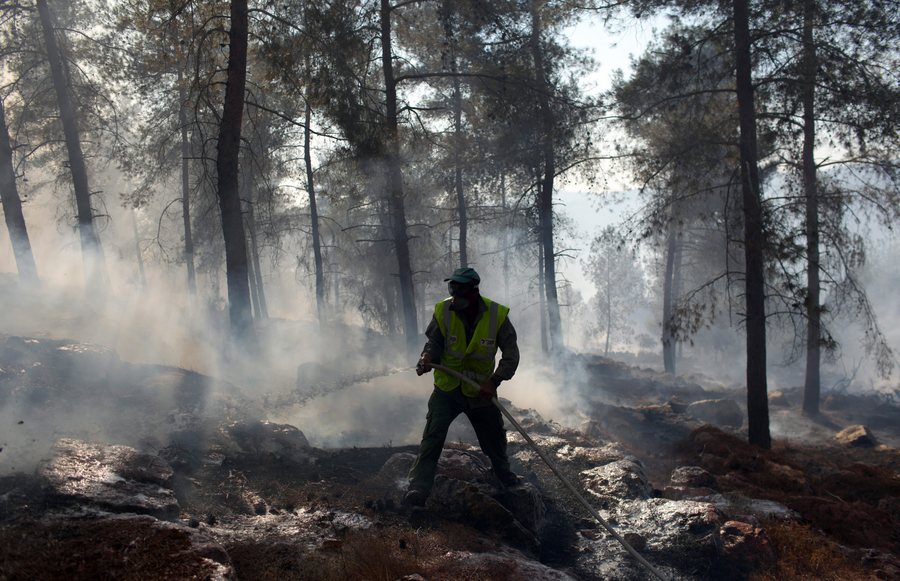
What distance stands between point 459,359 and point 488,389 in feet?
1.45

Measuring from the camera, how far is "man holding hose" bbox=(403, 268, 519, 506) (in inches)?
220

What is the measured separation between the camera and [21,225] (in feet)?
55.4

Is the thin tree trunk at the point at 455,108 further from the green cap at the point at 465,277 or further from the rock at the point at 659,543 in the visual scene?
the rock at the point at 659,543

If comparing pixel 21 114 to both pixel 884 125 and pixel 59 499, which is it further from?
pixel 884 125

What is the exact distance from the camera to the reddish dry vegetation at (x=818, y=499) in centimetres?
534

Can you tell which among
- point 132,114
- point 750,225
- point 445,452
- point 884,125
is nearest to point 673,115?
point 750,225

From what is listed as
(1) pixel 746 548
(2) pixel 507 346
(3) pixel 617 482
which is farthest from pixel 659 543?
(2) pixel 507 346

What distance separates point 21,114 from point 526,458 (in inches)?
660

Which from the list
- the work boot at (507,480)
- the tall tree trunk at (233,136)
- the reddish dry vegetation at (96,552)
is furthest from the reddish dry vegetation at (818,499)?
the tall tree trunk at (233,136)

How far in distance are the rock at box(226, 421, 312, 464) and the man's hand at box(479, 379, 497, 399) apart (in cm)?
275

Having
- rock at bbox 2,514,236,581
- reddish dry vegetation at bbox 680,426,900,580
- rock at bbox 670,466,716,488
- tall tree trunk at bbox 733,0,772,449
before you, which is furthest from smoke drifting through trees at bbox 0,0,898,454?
Result: rock at bbox 2,514,236,581

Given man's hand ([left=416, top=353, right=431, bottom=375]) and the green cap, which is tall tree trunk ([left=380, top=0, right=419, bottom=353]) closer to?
the green cap

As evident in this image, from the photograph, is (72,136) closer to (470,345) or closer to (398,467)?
(398,467)

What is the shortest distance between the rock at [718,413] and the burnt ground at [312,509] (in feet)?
13.2
